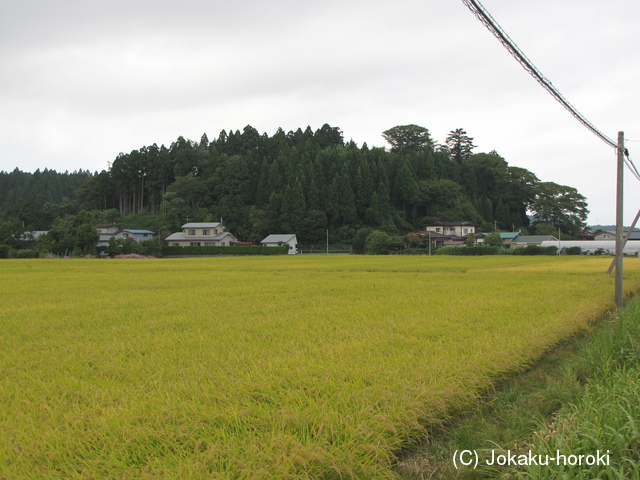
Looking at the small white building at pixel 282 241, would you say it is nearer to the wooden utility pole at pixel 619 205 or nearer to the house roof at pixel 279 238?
the house roof at pixel 279 238

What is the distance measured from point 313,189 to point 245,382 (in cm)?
5828

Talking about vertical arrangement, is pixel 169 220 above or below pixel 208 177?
below

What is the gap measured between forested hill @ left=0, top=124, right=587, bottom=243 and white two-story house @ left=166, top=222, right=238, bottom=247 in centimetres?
432

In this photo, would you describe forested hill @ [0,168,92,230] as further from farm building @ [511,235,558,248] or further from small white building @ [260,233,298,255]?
farm building @ [511,235,558,248]

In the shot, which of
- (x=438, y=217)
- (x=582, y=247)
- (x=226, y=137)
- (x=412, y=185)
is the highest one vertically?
(x=226, y=137)

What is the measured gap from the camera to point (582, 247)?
188 feet

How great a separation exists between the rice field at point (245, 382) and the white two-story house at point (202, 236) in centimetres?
5064

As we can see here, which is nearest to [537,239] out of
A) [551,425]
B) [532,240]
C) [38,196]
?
[532,240]

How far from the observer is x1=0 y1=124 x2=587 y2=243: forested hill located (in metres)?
62.2

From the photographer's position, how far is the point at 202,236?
196 ft

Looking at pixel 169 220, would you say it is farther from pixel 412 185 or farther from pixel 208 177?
pixel 412 185

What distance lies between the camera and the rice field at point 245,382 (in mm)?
2812

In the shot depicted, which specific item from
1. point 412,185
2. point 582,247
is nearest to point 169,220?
point 412,185

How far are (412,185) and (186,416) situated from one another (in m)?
Result: 68.6
